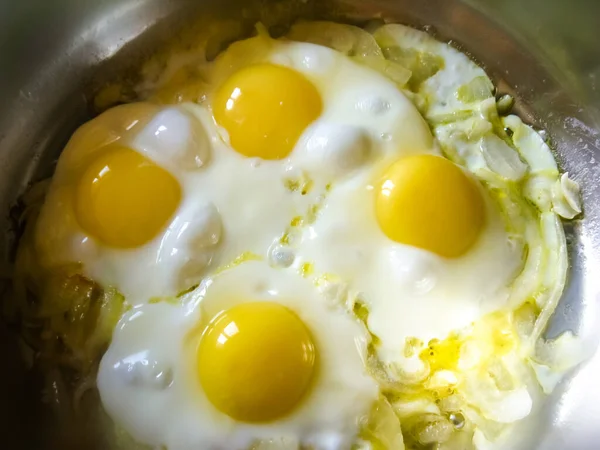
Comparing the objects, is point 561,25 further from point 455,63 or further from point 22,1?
point 22,1

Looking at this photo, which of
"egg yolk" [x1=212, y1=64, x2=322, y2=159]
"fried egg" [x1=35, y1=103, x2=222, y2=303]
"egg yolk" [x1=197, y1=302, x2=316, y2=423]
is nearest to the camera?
"egg yolk" [x1=197, y1=302, x2=316, y2=423]

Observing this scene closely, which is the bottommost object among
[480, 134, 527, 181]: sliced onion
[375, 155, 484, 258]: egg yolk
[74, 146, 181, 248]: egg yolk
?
[480, 134, 527, 181]: sliced onion

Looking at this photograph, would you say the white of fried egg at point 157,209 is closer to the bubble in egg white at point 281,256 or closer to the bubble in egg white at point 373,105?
the bubble in egg white at point 281,256

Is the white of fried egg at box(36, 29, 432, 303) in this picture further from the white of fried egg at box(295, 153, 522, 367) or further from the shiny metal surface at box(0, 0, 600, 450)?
the shiny metal surface at box(0, 0, 600, 450)

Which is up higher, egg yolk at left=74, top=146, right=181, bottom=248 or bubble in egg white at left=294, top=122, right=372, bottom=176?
egg yolk at left=74, top=146, right=181, bottom=248

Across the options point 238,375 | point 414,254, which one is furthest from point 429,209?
point 238,375

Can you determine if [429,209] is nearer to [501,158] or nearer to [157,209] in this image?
[501,158]

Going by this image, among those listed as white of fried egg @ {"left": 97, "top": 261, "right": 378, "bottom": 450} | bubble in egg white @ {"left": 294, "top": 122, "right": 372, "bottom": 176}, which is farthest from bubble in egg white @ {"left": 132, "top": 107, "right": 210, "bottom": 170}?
white of fried egg @ {"left": 97, "top": 261, "right": 378, "bottom": 450}

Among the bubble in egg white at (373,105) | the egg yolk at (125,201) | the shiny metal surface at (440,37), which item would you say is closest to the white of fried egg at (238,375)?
the egg yolk at (125,201)
